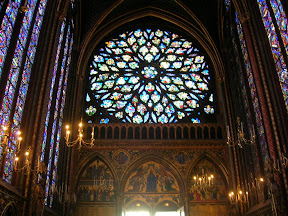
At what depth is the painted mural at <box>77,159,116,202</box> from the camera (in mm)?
16328

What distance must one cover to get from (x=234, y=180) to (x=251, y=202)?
69.3 inches

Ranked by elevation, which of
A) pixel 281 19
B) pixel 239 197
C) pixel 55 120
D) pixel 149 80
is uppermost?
pixel 149 80

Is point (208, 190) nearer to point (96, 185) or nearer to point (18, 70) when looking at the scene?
point (96, 185)

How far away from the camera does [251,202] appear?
558 inches

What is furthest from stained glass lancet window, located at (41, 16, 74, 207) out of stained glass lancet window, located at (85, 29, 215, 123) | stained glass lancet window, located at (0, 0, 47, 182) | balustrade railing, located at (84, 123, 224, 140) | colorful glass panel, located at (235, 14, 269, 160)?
colorful glass panel, located at (235, 14, 269, 160)

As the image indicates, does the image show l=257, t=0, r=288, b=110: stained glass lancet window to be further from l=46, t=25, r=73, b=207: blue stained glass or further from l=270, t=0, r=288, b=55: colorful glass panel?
l=46, t=25, r=73, b=207: blue stained glass

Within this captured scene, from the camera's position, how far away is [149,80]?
19.7 meters

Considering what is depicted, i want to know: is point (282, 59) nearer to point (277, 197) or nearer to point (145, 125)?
point (277, 197)

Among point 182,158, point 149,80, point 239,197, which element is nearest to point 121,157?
point 182,158

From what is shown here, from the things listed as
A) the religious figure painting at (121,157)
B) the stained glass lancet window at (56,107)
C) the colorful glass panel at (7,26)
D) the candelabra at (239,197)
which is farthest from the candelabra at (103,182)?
the colorful glass panel at (7,26)

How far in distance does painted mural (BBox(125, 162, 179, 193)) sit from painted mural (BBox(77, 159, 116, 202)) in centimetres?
94

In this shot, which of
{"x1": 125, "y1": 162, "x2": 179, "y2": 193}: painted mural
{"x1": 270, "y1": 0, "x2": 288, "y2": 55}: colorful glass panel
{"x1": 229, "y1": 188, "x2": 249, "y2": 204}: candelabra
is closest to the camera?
{"x1": 270, "y1": 0, "x2": 288, "y2": 55}: colorful glass panel

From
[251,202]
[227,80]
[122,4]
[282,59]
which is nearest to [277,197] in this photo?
[251,202]

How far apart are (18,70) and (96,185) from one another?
27.1 feet
